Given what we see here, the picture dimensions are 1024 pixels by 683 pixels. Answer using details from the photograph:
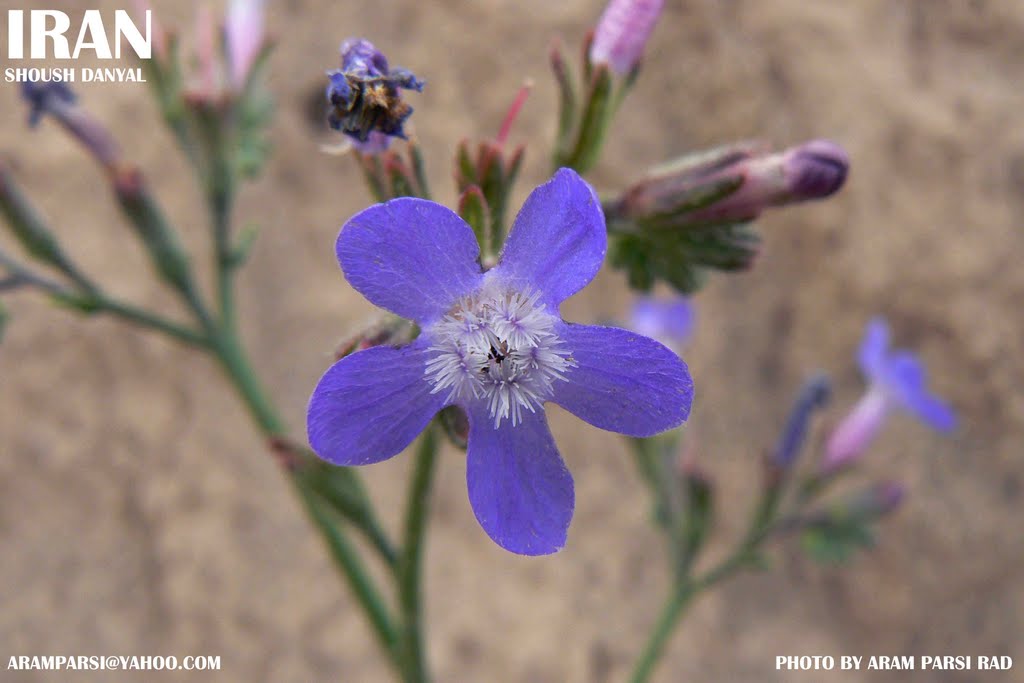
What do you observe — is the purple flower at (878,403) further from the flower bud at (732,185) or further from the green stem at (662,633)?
the flower bud at (732,185)

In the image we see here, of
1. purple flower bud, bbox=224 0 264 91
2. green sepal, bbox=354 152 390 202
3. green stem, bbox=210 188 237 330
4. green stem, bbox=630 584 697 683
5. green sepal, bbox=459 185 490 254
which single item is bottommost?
green stem, bbox=630 584 697 683

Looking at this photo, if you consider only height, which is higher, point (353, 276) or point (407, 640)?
point (353, 276)

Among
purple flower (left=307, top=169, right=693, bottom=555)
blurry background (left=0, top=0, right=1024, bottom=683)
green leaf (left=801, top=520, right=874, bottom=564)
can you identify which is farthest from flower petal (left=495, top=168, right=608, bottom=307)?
blurry background (left=0, top=0, right=1024, bottom=683)

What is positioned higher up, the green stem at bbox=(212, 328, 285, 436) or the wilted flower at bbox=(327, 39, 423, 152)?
the wilted flower at bbox=(327, 39, 423, 152)

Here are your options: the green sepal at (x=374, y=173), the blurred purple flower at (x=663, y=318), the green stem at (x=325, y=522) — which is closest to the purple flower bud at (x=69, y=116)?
the green stem at (x=325, y=522)

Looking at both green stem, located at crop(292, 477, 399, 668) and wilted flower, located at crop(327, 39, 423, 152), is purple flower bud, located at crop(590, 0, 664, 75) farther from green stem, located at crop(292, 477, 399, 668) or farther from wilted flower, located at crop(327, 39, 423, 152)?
green stem, located at crop(292, 477, 399, 668)

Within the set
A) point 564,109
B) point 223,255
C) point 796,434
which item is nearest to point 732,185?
point 564,109

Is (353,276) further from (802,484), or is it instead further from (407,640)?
(802,484)

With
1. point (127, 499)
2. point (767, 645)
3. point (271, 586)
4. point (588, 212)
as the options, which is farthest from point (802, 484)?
point (127, 499)
